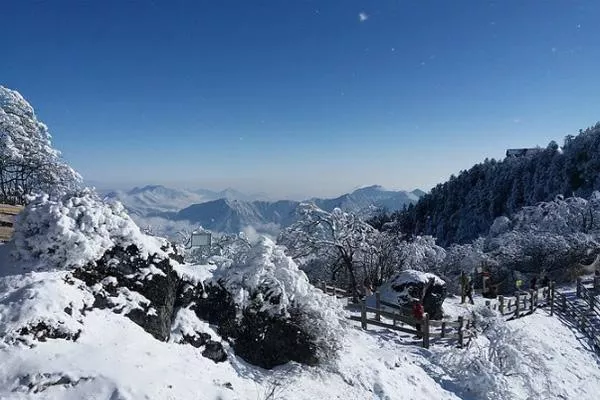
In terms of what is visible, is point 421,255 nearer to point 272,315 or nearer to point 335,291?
point 335,291

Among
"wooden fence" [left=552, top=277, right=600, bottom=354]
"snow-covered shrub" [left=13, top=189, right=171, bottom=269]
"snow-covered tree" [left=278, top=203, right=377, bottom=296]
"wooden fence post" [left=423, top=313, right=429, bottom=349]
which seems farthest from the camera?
"snow-covered tree" [left=278, top=203, right=377, bottom=296]

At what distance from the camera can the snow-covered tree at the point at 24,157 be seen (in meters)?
21.3

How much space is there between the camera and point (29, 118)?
74.7 feet

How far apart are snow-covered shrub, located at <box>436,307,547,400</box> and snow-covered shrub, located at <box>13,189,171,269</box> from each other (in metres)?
9.56

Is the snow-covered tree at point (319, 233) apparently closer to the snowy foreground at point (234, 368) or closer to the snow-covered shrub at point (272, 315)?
the snowy foreground at point (234, 368)

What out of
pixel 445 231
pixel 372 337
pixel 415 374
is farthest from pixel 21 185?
pixel 445 231

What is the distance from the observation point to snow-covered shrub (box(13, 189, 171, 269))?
8.34 metres

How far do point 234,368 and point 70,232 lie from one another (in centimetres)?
457

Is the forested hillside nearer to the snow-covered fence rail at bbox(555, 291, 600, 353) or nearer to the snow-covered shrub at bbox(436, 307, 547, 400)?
the snow-covered fence rail at bbox(555, 291, 600, 353)

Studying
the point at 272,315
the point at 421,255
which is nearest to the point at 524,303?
the point at 272,315

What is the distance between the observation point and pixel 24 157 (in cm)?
2214

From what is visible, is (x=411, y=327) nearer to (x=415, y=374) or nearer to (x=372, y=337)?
(x=372, y=337)

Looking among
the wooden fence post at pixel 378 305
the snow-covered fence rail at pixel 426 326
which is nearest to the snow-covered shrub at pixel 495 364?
the snow-covered fence rail at pixel 426 326

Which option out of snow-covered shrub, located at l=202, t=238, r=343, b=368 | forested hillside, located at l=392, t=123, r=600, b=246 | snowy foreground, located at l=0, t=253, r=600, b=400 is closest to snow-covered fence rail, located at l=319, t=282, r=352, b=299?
snowy foreground, located at l=0, t=253, r=600, b=400
